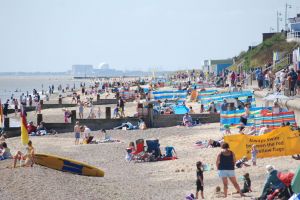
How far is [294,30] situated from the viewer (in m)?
58.6

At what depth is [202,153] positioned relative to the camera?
2222 cm

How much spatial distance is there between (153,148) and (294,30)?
38.5 meters

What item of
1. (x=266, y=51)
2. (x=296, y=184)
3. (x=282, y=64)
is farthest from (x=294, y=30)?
(x=296, y=184)

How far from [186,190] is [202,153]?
5.46 meters

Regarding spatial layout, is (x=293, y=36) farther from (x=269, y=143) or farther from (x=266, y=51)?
(x=269, y=143)

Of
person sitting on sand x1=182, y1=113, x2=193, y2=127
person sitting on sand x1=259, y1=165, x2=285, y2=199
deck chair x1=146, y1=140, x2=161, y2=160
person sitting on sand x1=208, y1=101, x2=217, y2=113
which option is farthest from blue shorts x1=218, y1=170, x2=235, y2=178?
person sitting on sand x1=208, y1=101, x2=217, y2=113

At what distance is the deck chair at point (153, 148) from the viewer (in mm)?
22823

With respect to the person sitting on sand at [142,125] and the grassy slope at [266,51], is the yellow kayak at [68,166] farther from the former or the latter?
the grassy slope at [266,51]

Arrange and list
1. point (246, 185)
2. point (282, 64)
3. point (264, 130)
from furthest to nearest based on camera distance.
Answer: point (282, 64) < point (264, 130) < point (246, 185)

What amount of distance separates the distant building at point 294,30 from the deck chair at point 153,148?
107 ft

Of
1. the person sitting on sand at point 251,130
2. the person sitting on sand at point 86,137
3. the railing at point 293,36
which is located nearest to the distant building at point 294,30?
the railing at point 293,36

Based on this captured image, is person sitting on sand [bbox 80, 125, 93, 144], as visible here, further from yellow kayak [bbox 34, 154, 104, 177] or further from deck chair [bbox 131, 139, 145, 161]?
yellow kayak [bbox 34, 154, 104, 177]

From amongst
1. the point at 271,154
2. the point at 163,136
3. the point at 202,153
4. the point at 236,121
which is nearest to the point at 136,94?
the point at 163,136

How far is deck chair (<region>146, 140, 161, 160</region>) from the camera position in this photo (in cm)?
2282
